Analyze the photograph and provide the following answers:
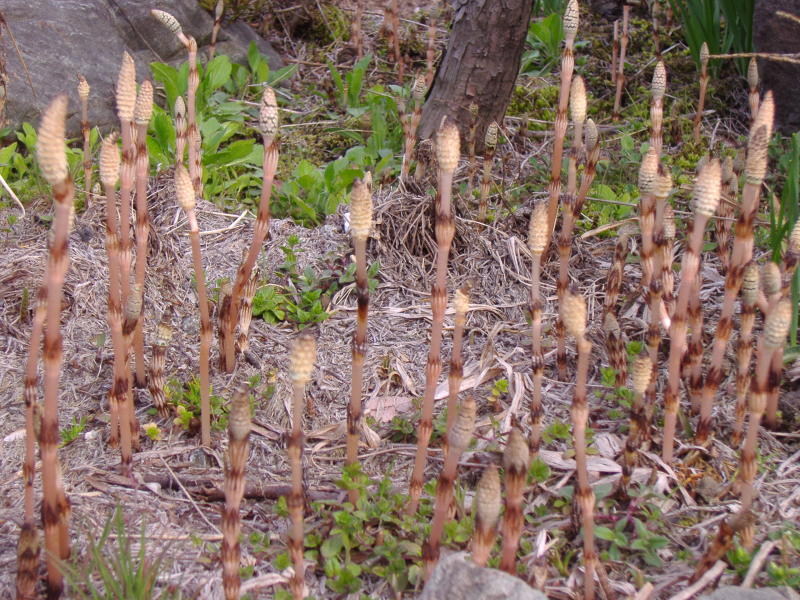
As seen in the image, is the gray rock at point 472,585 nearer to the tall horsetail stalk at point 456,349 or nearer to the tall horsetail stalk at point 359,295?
the tall horsetail stalk at point 456,349

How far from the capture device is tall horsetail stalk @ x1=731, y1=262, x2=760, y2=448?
2018mm

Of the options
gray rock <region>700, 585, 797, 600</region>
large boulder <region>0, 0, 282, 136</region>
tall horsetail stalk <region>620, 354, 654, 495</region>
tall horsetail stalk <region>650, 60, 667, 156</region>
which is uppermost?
large boulder <region>0, 0, 282, 136</region>

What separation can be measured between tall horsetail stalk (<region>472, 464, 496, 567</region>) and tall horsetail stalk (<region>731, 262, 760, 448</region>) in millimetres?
934

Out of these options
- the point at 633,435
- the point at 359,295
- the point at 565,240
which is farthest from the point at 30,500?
the point at 565,240

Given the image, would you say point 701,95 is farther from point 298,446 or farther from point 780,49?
point 298,446

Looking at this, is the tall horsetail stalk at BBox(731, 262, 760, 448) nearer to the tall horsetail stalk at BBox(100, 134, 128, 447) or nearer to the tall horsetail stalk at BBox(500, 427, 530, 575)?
the tall horsetail stalk at BBox(500, 427, 530, 575)

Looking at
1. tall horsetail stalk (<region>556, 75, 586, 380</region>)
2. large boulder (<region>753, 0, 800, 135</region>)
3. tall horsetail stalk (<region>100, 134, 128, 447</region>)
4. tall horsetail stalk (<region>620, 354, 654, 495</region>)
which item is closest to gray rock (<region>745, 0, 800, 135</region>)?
large boulder (<region>753, 0, 800, 135</region>)

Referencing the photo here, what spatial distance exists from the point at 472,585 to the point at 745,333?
103 cm

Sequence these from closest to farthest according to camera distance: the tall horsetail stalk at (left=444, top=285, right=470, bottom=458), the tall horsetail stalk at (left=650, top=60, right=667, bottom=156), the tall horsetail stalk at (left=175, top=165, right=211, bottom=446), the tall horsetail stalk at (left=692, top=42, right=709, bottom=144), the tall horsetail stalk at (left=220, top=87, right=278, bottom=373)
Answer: the tall horsetail stalk at (left=444, top=285, right=470, bottom=458) → the tall horsetail stalk at (left=220, top=87, right=278, bottom=373) → the tall horsetail stalk at (left=175, top=165, right=211, bottom=446) → the tall horsetail stalk at (left=650, top=60, right=667, bottom=156) → the tall horsetail stalk at (left=692, top=42, right=709, bottom=144)

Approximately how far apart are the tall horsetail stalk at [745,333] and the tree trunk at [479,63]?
2056 millimetres

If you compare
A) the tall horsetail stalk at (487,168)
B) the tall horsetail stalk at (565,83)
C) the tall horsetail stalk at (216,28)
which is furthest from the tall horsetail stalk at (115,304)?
the tall horsetail stalk at (216,28)

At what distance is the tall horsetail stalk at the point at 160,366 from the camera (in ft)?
7.63

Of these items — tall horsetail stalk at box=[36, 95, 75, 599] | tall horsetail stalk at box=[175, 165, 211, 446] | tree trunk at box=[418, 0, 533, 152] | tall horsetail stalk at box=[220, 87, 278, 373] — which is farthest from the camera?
tree trunk at box=[418, 0, 533, 152]

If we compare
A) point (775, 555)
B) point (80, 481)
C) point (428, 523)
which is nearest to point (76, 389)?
point (80, 481)
